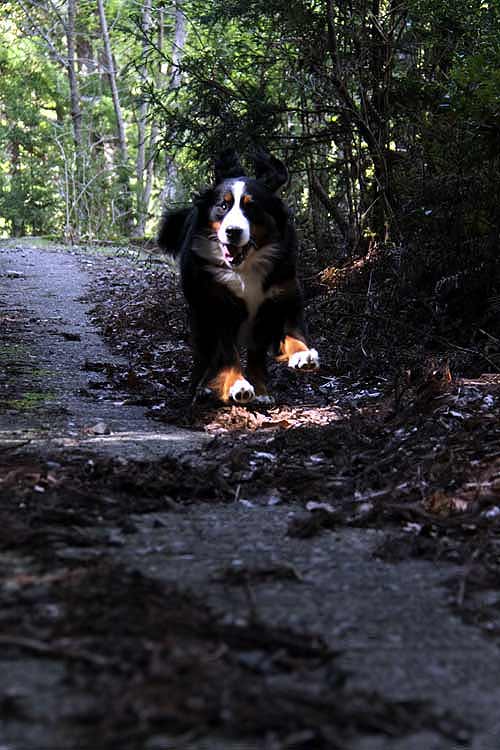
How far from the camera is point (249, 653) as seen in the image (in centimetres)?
208

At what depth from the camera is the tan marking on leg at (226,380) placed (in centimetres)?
607

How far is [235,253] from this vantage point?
6172 mm

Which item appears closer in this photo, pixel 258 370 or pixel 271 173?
pixel 271 173

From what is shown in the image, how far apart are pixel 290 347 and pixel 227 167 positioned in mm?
1360

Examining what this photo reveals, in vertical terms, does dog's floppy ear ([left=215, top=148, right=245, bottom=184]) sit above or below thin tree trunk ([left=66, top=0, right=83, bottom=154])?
below

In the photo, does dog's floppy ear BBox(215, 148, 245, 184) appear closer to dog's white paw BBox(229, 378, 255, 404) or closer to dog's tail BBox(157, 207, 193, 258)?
dog's tail BBox(157, 207, 193, 258)

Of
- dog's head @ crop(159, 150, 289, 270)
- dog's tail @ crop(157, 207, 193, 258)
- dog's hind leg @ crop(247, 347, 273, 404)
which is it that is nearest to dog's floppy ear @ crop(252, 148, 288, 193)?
dog's head @ crop(159, 150, 289, 270)

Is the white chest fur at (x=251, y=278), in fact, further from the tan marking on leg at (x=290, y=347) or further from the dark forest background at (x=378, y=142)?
the dark forest background at (x=378, y=142)

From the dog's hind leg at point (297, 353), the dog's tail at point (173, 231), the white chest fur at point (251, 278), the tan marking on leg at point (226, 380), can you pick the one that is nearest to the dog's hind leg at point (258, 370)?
the dog's hind leg at point (297, 353)

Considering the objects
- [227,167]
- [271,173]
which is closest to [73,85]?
[227,167]

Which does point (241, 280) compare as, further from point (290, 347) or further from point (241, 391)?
point (241, 391)

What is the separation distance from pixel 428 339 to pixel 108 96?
31.5m

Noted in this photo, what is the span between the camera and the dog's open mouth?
6.15 m

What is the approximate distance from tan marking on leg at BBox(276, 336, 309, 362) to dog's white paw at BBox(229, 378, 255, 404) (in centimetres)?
39
